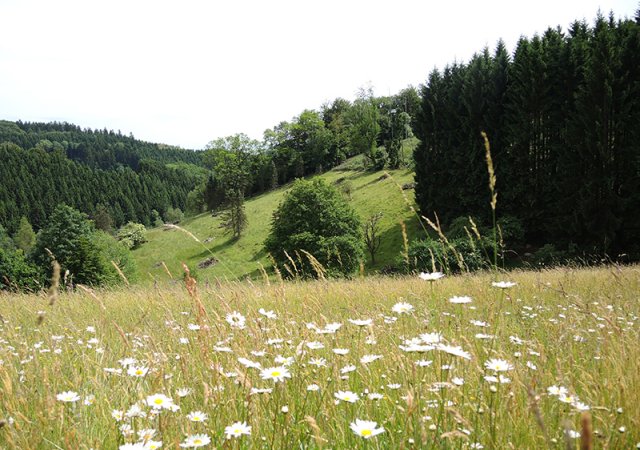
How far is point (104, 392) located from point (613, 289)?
7227 millimetres

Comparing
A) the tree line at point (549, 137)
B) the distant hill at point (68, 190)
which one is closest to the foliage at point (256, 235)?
the tree line at point (549, 137)

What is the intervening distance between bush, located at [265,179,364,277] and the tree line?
28.3ft

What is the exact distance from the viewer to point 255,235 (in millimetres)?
49188

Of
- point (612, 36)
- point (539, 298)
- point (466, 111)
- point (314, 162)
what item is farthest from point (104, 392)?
point (314, 162)

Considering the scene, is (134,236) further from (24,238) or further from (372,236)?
(24,238)

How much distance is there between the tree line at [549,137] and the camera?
77.9 feet

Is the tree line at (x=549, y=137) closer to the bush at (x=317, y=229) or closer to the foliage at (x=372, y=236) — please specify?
the foliage at (x=372, y=236)

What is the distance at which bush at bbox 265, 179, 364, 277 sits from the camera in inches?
1115

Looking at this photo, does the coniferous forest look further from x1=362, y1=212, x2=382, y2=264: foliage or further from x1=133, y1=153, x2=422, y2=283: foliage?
x1=362, y1=212, x2=382, y2=264: foliage

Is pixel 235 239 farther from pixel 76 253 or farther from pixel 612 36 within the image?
pixel 612 36

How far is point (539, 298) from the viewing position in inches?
233

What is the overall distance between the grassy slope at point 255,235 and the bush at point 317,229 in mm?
3344

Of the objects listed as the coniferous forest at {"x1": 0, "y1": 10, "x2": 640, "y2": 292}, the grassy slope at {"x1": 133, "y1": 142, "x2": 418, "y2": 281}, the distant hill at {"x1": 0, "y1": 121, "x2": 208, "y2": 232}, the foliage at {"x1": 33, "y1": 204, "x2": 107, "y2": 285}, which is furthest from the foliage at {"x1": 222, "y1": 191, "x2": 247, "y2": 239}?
the distant hill at {"x1": 0, "y1": 121, "x2": 208, "y2": 232}

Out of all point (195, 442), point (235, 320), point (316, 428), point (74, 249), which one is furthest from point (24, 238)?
point (316, 428)
